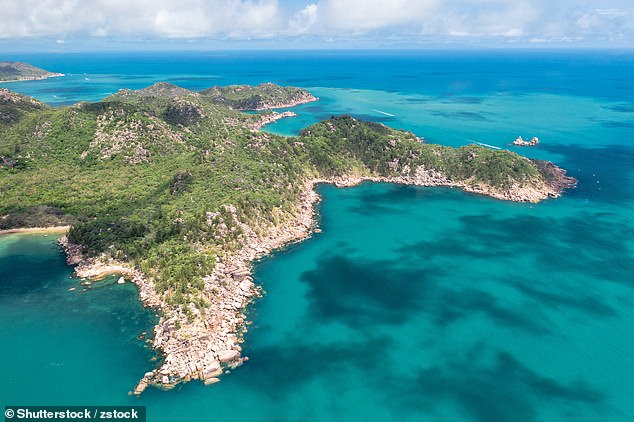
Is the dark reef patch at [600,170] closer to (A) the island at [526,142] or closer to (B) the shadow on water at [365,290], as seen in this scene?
(A) the island at [526,142]

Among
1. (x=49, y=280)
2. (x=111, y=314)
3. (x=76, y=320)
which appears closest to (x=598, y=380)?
(x=111, y=314)

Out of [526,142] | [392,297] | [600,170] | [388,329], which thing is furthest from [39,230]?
[526,142]

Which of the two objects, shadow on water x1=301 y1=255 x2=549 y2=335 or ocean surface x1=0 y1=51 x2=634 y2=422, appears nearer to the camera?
ocean surface x1=0 y1=51 x2=634 y2=422

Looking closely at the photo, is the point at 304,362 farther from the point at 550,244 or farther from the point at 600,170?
the point at 600,170

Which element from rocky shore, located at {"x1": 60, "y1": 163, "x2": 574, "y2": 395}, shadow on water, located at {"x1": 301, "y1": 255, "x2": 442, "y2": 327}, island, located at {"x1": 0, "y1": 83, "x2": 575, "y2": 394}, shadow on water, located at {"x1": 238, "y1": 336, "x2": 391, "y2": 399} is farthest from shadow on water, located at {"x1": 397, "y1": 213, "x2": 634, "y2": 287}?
shadow on water, located at {"x1": 238, "y1": 336, "x2": 391, "y2": 399}

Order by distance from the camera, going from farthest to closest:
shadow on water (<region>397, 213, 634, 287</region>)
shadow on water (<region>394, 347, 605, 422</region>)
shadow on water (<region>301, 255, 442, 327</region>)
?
shadow on water (<region>397, 213, 634, 287</region>) → shadow on water (<region>301, 255, 442, 327</region>) → shadow on water (<region>394, 347, 605, 422</region>)

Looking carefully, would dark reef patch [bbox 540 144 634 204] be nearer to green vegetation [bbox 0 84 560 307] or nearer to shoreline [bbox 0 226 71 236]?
green vegetation [bbox 0 84 560 307]

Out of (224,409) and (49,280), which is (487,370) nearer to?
(224,409)
